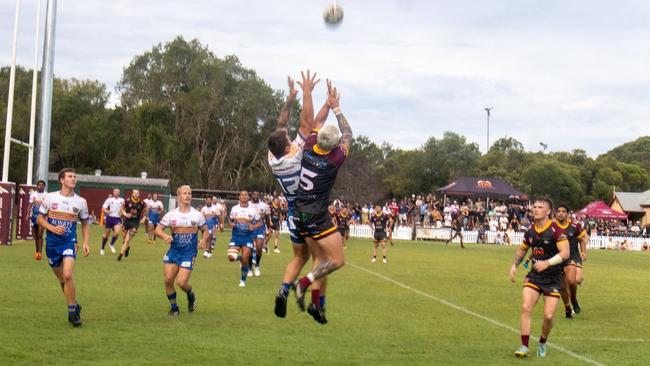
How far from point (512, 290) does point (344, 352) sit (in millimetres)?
11097

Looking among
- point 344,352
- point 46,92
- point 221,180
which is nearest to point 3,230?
point 46,92

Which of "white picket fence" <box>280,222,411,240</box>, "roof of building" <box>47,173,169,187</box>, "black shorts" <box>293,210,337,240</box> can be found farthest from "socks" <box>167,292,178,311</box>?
"roof of building" <box>47,173,169,187</box>

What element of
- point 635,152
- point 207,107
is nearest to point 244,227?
point 207,107

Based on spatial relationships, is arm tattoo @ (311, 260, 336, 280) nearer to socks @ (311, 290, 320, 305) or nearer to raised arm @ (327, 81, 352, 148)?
socks @ (311, 290, 320, 305)

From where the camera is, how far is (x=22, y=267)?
21812mm

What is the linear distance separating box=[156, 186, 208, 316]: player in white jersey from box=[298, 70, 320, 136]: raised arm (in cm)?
557

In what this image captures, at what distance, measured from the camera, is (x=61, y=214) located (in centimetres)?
1325

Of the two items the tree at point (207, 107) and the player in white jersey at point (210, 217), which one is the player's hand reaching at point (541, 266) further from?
the tree at point (207, 107)

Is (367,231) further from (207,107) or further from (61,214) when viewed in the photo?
(61,214)

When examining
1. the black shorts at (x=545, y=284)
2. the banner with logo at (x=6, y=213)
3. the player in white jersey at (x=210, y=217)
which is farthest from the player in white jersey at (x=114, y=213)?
the black shorts at (x=545, y=284)

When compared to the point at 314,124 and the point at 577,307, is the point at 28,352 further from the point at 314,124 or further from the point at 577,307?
the point at 577,307

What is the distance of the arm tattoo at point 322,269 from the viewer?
32.1 ft

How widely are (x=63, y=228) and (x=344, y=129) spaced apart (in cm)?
570

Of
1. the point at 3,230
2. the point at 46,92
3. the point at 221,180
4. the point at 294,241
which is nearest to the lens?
the point at 294,241
